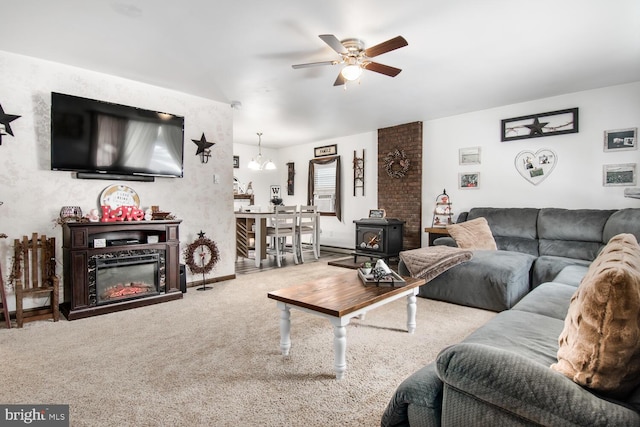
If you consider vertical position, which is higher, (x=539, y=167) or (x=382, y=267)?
(x=539, y=167)

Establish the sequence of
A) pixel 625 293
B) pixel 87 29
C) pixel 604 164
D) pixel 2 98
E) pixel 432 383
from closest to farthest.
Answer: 1. pixel 625 293
2. pixel 432 383
3. pixel 87 29
4. pixel 2 98
5. pixel 604 164

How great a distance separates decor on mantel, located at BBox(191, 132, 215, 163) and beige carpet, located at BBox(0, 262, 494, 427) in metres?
1.91

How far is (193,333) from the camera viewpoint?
106 inches

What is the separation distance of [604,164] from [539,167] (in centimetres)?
66

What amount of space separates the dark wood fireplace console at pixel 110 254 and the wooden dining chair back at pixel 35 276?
11 cm

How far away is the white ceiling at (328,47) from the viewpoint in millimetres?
2373

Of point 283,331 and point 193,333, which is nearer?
point 283,331

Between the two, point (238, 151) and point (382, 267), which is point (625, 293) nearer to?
point (382, 267)

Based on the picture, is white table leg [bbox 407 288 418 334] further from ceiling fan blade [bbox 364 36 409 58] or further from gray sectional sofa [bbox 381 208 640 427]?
ceiling fan blade [bbox 364 36 409 58]

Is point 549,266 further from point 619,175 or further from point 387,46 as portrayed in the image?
point 387,46

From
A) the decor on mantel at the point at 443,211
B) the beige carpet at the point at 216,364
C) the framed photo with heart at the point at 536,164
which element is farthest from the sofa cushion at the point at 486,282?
the decor on mantel at the point at 443,211

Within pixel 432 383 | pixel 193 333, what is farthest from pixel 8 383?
pixel 432 383

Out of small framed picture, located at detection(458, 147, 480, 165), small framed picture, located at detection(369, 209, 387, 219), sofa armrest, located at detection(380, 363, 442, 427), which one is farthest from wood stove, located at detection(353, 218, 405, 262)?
sofa armrest, located at detection(380, 363, 442, 427)

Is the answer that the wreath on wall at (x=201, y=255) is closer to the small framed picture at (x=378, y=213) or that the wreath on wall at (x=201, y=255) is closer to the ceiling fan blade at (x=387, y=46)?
the small framed picture at (x=378, y=213)
